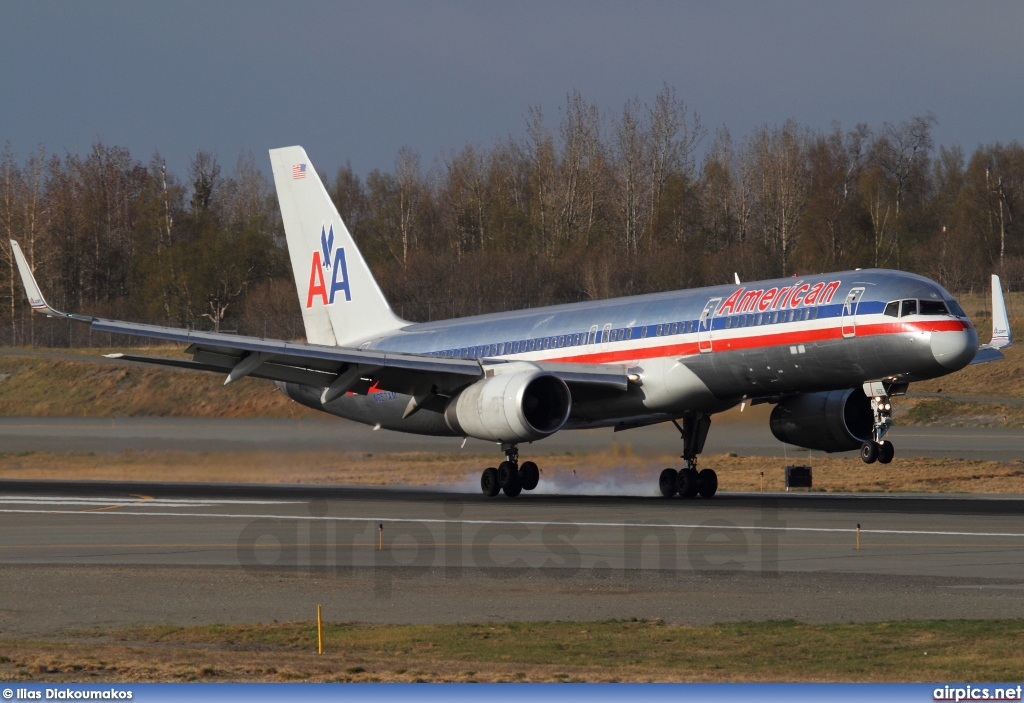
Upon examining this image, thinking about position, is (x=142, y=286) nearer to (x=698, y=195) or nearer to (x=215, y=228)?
(x=215, y=228)

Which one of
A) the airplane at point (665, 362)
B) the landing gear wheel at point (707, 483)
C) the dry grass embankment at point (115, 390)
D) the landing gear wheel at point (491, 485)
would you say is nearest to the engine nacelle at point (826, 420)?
the airplane at point (665, 362)

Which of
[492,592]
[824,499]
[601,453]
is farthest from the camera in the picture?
[601,453]

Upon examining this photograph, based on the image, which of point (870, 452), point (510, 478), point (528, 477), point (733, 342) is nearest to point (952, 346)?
point (870, 452)

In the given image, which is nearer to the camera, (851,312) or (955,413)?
(851,312)

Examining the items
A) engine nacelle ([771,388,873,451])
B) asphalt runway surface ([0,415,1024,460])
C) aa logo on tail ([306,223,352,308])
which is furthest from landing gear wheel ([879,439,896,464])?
aa logo on tail ([306,223,352,308])

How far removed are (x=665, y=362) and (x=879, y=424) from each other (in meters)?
5.56

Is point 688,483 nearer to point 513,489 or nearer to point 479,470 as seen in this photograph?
point 513,489

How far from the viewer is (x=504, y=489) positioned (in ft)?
117

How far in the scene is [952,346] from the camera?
99.7 ft

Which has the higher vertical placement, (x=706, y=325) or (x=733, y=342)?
(x=706, y=325)

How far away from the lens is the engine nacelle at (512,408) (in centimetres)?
3306

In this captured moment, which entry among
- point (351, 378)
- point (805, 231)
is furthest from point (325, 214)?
point (805, 231)

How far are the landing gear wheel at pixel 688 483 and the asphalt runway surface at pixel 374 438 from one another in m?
4.13

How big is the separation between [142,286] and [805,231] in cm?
5498
